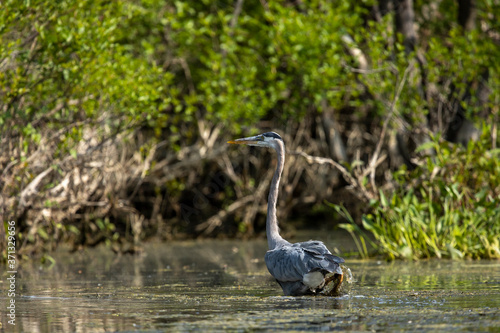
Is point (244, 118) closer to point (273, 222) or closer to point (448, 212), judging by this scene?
point (448, 212)

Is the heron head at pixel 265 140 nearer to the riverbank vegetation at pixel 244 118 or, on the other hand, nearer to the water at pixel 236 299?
the water at pixel 236 299

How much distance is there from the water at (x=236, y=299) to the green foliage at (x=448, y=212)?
0.34 metres

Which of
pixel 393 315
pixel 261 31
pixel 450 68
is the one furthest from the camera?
pixel 261 31

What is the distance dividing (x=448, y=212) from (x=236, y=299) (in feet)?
14.3

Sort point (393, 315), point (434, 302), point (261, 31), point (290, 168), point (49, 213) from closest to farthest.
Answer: point (393, 315) → point (434, 302) → point (49, 213) → point (261, 31) → point (290, 168)

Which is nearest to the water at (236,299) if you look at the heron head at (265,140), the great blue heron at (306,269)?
the great blue heron at (306,269)

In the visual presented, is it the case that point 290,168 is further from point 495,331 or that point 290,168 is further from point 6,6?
point 495,331

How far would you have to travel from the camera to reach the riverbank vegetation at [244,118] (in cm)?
1075

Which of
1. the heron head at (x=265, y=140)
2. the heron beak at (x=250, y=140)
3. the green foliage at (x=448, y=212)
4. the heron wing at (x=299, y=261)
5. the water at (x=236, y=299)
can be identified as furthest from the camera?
the green foliage at (x=448, y=212)

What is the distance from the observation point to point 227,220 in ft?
53.8

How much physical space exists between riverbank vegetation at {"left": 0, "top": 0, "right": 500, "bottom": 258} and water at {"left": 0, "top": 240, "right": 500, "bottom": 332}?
1.13m

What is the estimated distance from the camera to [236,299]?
7.32 m

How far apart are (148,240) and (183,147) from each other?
6.52ft

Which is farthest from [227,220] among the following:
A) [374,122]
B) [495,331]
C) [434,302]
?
[495,331]
